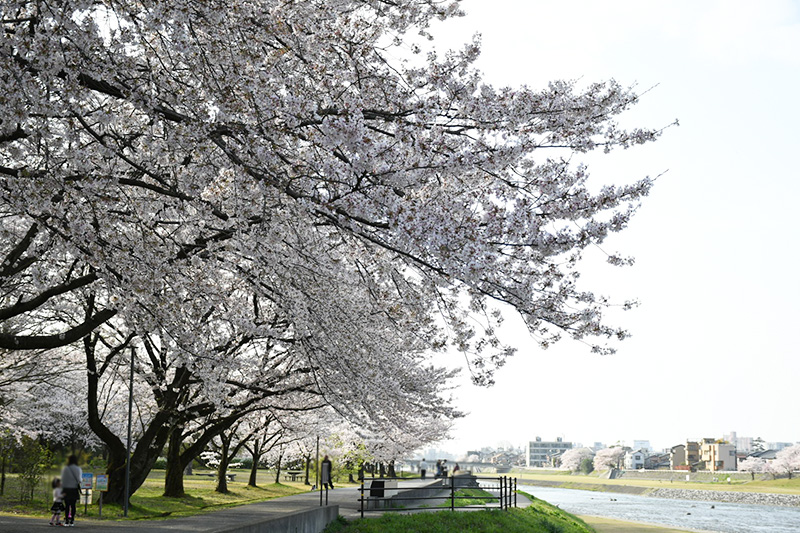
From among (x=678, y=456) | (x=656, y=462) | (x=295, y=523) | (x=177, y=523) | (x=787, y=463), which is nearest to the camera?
(x=295, y=523)

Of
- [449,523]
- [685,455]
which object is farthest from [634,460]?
[449,523]

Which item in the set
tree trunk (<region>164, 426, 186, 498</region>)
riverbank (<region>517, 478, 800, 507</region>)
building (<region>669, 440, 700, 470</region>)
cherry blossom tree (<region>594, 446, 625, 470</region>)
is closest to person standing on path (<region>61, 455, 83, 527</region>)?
tree trunk (<region>164, 426, 186, 498</region>)

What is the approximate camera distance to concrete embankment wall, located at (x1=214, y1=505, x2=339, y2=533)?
9996 mm

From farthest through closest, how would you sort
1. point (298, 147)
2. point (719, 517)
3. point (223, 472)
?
point (719, 517) → point (223, 472) → point (298, 147)

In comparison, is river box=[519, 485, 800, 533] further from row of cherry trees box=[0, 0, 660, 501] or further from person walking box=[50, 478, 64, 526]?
row of cherry trees box=[0, 0, 660, 501]

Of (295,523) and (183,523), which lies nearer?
(295,523)

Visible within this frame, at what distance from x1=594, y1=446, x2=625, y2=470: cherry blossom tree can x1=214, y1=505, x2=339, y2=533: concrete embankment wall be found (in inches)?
5965

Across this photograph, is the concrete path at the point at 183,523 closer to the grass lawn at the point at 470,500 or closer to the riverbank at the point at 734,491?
the grass lawn at the point at 470,500

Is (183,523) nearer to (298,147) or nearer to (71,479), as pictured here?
(71,479)

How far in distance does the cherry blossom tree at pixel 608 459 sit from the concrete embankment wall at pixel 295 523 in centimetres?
15152

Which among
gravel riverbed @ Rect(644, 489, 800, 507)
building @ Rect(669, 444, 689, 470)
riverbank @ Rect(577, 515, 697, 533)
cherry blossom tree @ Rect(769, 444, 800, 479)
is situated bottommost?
building @ Rect(669, 444, 689, 470)

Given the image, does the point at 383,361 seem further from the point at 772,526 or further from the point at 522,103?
the point at 772,526

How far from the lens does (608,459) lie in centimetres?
16012

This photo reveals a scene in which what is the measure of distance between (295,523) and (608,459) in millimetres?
160470
